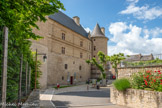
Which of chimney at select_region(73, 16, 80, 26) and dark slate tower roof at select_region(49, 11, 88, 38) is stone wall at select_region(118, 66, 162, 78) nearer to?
dark slate tower roof at select_region(49, 11, 88, 38)

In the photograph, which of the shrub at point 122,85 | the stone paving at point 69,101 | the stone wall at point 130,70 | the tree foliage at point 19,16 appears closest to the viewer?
the tree foliage at point 19,16

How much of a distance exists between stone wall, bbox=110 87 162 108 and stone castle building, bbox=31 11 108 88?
14412mm

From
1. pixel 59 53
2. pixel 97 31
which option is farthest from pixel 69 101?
pixel 97 31

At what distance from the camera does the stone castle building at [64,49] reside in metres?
24.7

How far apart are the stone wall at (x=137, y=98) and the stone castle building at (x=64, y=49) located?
14.4 metres

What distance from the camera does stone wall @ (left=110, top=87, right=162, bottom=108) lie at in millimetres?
9070

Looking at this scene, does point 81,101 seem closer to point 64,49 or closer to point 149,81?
point 149,81

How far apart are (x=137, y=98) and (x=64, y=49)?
25.8 metres

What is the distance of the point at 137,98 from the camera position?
10391 millimetres

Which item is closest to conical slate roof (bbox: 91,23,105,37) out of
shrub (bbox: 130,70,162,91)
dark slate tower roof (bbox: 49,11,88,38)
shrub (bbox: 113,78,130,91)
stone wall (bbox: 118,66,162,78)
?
dark slate tower roof (bbox: 49,11,88,38)

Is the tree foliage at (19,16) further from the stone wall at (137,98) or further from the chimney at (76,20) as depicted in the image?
the chimney at (76,20)

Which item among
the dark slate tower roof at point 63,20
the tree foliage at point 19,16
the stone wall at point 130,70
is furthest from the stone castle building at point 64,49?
the tree foliage at point 19,16

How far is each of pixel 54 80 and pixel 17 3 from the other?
2576cm

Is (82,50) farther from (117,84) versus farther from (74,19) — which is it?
(117,84)
